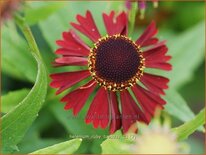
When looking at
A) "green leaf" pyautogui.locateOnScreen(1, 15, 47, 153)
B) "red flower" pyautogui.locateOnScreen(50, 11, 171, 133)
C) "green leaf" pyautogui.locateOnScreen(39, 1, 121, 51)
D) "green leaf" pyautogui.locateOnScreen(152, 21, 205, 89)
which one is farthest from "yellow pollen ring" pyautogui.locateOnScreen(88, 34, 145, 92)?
"green leaf" pyautogui.locateOnScreen(152, 21, 205, 89)

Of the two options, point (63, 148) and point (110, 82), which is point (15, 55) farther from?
point (63, 148)

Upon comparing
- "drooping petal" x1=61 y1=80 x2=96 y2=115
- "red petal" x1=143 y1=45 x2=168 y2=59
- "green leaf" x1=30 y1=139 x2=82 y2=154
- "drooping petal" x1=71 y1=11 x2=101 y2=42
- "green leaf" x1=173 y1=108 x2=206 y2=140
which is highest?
"drooping petal" x1=71 y1=11 x2=101 y2=42

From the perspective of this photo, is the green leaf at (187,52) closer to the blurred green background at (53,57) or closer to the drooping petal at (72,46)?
the blurred green background at (53,57)

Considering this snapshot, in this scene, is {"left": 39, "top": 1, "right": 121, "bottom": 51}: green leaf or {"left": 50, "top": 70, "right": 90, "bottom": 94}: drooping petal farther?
{"left": 39, "top": 1, "right": 121, "bottom": 51}: green leaf

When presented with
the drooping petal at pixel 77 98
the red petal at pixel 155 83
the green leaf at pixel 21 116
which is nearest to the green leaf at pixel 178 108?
the red petal at pixel 155 83

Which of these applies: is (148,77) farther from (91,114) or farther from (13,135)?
(13,135)

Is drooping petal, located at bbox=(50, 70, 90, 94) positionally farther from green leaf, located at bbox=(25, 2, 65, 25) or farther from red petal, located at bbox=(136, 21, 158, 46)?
green leaf, located at bbox=(25, 2, 65, 25)

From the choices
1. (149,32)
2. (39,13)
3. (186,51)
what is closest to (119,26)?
(149,32)
